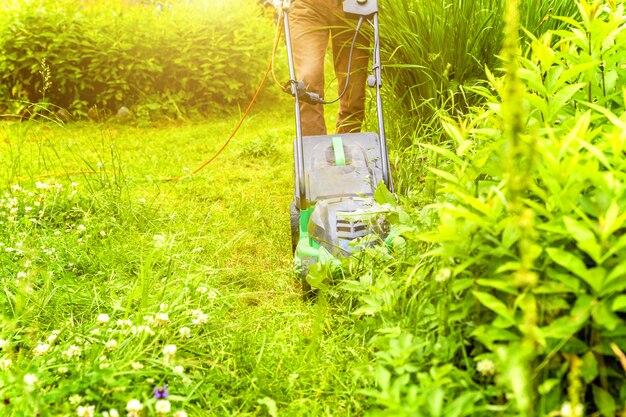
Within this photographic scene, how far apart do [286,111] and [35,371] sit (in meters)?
5.11

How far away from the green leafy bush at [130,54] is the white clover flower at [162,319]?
4.09 m

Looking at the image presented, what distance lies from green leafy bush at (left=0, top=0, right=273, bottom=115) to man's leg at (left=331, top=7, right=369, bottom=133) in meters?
2.84

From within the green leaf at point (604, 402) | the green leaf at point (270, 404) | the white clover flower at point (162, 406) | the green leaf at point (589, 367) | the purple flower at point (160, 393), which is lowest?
the green leaf at point (270, 404)

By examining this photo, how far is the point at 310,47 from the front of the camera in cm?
304

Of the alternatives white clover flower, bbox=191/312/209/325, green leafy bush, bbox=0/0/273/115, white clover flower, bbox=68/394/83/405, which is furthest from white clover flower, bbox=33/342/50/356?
green leafy bush, bbox=0/0/273/115

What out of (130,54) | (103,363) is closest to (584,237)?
(103,363)

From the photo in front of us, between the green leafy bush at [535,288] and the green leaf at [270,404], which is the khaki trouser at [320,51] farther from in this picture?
the green leaf at [270,404]

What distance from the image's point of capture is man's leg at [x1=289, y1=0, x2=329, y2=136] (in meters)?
3.02

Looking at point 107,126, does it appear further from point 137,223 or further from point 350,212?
point 350,212

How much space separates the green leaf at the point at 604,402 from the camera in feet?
3.87

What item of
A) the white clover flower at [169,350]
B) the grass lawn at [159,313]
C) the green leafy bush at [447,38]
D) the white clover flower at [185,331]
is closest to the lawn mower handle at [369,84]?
the green leafy bush at [447,38]

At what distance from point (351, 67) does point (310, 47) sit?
1.18ft

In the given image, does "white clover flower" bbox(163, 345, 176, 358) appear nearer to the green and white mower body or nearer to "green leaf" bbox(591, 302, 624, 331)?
the green and white mower body

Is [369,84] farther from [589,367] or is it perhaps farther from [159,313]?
[589,367]
